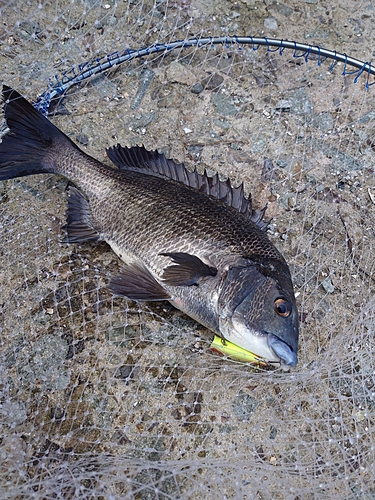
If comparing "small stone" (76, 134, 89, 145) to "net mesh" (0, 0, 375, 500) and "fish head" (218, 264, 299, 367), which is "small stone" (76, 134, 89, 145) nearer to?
"net mesh" (0, 0, 375, 500)

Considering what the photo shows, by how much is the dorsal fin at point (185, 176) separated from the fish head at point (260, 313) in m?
0.48

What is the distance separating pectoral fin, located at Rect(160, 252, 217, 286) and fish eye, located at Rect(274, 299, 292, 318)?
353mm

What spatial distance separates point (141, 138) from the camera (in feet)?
11.5

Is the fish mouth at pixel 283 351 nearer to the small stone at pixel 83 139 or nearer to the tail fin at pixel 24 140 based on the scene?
the tail fin at pixel 24 140

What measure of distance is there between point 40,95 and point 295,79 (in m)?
1.86

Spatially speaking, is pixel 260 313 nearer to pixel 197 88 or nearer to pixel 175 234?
pixel 175 234

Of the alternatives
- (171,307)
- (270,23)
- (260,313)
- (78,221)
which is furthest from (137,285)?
(270,23)

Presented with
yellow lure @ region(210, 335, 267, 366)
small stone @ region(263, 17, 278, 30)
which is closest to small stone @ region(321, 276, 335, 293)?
yellow lure @ region(210, 335, 267, 366)

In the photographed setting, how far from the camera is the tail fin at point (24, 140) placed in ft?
9.39

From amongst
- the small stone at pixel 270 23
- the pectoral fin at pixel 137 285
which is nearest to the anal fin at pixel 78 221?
the pectoral fin at pixel 137 285

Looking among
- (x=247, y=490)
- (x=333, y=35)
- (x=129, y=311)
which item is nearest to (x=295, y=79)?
(x=333, y=35)

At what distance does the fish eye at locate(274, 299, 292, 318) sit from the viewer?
7.75ft

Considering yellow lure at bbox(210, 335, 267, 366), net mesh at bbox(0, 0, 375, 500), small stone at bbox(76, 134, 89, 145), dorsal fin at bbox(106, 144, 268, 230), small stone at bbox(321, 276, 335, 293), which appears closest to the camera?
net mesh at bbox(0, 0, 375, 500)

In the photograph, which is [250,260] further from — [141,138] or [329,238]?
[141,138]
